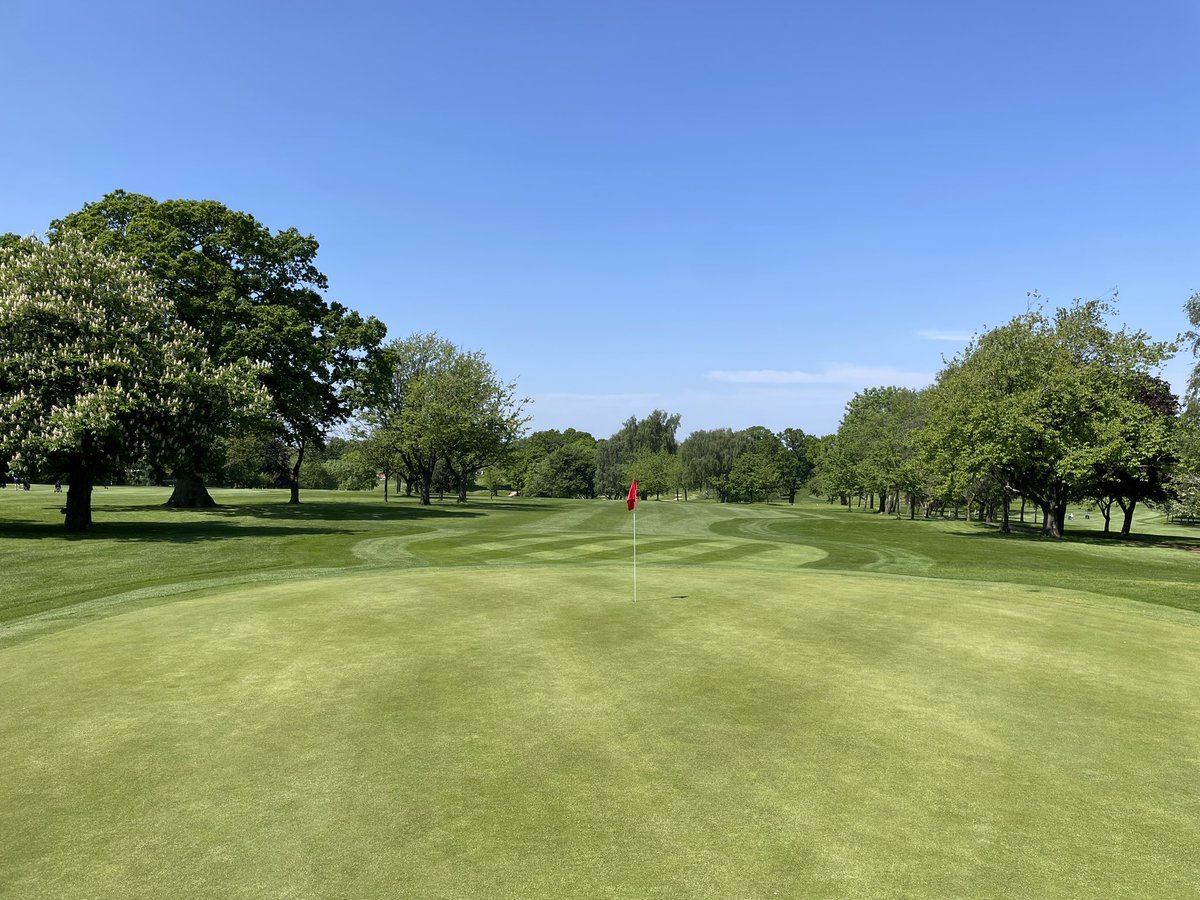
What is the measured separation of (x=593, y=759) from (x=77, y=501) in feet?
117

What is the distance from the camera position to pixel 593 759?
720cm

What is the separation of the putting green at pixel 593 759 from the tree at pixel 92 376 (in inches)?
803

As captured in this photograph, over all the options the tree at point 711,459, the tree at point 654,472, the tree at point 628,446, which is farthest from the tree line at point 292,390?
the tree at point 628,446

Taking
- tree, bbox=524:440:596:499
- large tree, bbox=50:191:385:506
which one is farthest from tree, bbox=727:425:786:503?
large tree, bbox=50:191:385:506

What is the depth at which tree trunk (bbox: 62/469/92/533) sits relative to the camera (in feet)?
108

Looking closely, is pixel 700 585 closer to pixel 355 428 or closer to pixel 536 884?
pixel 536 884

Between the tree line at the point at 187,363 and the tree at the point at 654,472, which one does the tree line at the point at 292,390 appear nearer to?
the tree line at the point at 187,363

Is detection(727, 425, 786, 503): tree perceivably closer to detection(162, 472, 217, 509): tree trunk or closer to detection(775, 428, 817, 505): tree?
detection(775, 428, 817, 505): tree

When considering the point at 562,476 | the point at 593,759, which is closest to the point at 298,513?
the point at 593,759

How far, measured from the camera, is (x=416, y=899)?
15.8 ft

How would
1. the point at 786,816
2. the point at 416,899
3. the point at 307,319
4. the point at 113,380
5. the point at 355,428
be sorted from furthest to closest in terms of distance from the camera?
the point at 355,428 < the point at 307,319 < the point at 113,380 < the point at 786,816 < the point at 416,899

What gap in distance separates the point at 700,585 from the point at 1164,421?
45.8m

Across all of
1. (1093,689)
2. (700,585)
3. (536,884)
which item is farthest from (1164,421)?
(536,884)

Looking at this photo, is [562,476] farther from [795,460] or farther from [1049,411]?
[1049,411]
